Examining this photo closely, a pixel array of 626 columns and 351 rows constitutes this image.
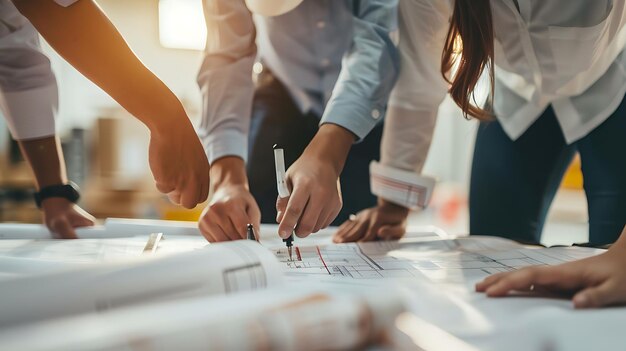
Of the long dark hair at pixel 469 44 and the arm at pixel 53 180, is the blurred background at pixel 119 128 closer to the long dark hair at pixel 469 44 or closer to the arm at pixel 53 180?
the arm at pixel 53 180

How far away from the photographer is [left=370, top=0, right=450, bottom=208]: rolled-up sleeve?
47 centimetres

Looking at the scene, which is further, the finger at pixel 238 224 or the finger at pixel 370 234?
the finger at pixel 370 234

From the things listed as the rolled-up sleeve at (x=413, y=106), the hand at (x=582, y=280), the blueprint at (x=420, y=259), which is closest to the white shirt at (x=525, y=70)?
the rolled-up sleeve at (x=413, y=106)

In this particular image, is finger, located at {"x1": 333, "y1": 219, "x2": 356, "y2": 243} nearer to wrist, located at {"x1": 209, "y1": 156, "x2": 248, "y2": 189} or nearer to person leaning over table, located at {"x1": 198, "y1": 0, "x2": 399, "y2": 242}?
person leaning over table, located at {"x1": 198, "y1": 0, "x2": 399, "y2": 242}

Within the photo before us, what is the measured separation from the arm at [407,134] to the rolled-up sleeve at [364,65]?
0.02m

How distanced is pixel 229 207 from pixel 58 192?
15cm

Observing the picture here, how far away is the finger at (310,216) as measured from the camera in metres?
0.44

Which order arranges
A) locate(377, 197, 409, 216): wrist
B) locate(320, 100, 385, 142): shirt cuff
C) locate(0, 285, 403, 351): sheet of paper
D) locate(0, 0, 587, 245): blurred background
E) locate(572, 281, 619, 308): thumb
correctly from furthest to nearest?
locate(377, 197, 409, 216): wrist
locate(320, 100, 385, 142): shirt cuff
locate(0, 0, 587, 245): blurred background
locate(572, 281, 619, 308): thumb
locate(0, 285, 403, 351): sheet of paper

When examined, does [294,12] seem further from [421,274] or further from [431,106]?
[421,274]

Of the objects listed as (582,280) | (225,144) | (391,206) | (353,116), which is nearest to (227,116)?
(225,144)

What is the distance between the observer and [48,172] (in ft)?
1.36

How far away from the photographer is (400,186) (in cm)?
58

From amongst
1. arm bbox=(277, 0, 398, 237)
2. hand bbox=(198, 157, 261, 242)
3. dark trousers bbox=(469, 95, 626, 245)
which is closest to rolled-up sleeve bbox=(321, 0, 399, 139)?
arm bbox=(277, 0, 398, 237)

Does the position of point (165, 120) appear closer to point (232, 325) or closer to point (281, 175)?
point (281, 175)
